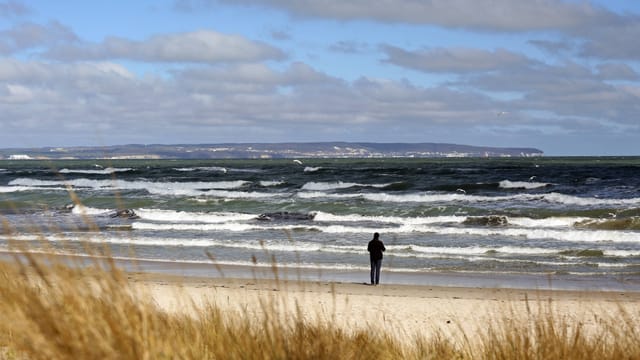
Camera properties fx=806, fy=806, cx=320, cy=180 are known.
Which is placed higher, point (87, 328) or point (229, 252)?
point (87, 328)

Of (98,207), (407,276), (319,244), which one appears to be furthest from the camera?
Result: (98,207)

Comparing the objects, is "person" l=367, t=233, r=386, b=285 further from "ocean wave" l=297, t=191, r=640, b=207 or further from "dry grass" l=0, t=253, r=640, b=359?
"ocean wave" l=297, t=191, r=640, b=207

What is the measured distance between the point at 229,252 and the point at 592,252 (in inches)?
367

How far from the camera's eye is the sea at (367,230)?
50.8 ft

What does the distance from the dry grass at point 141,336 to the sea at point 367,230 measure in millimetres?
239

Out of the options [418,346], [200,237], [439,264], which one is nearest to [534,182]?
[200,237]

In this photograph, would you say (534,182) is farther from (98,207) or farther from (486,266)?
(486,266)

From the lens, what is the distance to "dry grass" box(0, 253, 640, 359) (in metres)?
3.64

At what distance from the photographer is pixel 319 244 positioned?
75.0 feet

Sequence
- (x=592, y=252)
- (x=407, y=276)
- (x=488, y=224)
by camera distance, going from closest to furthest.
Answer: (x=407, y=276) → (x=592, y=252) → (x=488, y=224)

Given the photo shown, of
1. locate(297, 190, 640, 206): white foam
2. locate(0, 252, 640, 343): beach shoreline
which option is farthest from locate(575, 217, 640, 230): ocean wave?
locate(0, 252, 640, 343): beach shoreline

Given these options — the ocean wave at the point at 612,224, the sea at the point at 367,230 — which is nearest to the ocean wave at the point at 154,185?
the sea at the point at 367,230

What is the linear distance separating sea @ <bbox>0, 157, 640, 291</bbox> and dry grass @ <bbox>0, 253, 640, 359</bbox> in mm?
239

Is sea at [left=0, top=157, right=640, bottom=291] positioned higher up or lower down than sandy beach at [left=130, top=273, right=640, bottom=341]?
lower down
